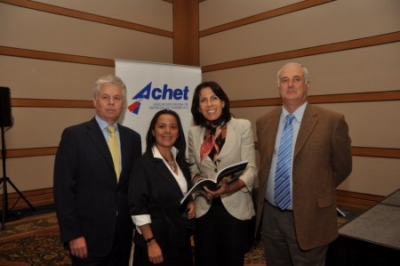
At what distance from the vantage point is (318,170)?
1.62m

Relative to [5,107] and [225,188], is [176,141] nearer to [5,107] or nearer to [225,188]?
[225,188]

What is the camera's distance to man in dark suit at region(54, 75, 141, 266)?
1.50m

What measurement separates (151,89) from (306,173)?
3276mm

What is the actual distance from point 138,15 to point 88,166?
448 cm

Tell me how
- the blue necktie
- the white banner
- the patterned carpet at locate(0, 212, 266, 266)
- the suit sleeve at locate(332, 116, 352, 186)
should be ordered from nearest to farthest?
the suit sleeve at locate(332, 116, 352, 186) < the blue necktie < the patterned carpet at locate(0, 212, 266, 266) < the white banner

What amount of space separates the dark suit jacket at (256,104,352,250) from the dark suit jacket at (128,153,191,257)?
0.61m

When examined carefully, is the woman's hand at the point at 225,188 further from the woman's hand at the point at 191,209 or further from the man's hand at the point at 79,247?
the man's hand at the point at 79,247

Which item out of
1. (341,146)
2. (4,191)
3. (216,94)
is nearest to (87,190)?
(216,94)

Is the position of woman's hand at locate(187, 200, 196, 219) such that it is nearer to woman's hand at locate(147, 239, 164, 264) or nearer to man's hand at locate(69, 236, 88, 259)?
woman's hand at locate(147, 239, 164, 264)

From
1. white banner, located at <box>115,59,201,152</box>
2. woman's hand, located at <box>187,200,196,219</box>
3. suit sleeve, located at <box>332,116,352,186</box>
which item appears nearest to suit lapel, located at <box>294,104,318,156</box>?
suit sleeve, located at <box>332,116,352,186</box>

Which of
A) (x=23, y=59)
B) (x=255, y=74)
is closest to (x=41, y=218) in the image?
(x=23, y=59)

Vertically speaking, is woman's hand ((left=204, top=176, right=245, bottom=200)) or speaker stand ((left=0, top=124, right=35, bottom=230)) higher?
woman's hand ((left=204, top=176, right=245, bottom=200))

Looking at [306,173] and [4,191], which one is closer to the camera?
[306,173]

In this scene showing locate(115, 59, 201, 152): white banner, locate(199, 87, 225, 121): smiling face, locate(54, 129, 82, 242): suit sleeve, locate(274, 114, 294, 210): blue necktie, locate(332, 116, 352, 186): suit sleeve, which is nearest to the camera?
locate(54, 129, 82, 242): suit sleeve
